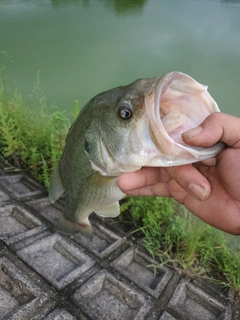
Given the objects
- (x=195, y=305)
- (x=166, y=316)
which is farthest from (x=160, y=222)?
(x=166, y=316)

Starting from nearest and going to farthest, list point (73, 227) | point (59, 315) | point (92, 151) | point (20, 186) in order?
point (92, 151) → point (59, 315) → point (73, 227) → point (20, 186)

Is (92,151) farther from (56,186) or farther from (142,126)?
(56,186)

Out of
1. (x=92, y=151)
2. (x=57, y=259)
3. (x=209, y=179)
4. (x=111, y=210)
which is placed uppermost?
(x=92, y=151)

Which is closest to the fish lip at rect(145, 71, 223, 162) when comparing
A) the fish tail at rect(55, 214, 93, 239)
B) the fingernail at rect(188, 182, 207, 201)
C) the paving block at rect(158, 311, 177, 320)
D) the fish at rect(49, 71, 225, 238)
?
the fish at rect(49, 71, 225, 238)

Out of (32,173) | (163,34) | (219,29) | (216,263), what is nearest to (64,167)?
(32,173)

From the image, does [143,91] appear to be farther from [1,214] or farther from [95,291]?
[1,214]

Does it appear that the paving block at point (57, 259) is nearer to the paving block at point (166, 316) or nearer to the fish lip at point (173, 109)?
the paving block at point (166, 316)

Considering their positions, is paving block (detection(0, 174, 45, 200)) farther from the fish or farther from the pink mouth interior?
the pink mouth interior
